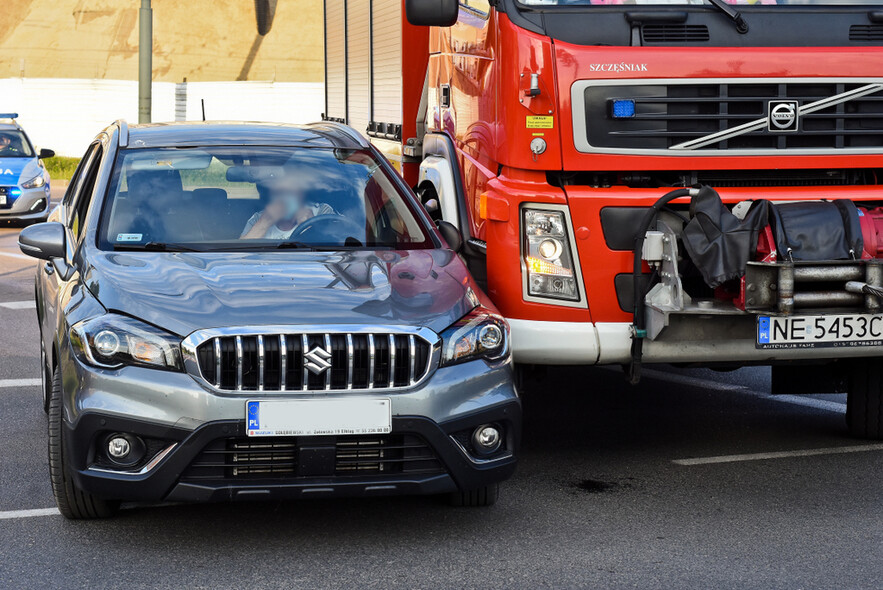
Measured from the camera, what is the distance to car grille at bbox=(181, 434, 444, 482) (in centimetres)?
475

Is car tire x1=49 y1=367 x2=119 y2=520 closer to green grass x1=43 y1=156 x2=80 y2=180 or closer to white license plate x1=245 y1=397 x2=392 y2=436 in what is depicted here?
white license plate x1=245 y1=397 x2=392 y2=436

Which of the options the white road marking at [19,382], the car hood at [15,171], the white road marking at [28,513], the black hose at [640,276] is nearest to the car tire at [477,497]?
the black hose at [640,276]

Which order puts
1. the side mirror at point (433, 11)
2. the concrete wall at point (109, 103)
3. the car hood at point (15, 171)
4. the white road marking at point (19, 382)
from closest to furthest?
the side mirror at point (433, 11) < the white road marking at point (19, 382) < the car hood at point (15, 171) < the concrete wall at point (109, 103)

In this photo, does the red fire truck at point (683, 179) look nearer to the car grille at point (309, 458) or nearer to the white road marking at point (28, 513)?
the car grille at point (309, 458)

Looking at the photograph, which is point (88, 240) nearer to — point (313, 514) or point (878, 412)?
point (313, 514)

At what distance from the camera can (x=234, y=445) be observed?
15.6 ft

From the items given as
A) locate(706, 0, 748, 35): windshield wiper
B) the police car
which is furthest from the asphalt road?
the police car

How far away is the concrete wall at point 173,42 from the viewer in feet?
191

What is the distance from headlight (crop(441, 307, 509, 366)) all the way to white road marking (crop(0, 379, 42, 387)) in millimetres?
4094

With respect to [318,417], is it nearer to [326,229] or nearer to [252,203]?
[326,229]

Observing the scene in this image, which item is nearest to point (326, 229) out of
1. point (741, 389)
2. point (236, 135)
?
point (236, 135)

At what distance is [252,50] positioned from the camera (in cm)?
5872

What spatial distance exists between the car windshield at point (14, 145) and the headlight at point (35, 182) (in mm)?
417

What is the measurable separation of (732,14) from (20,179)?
600 inches
